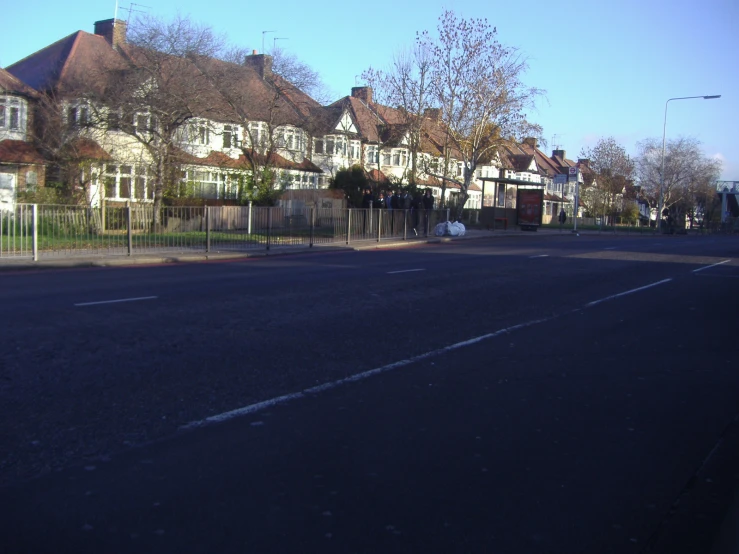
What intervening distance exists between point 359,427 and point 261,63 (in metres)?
40.5

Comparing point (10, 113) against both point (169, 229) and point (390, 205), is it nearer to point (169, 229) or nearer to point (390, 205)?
point (169, 229)

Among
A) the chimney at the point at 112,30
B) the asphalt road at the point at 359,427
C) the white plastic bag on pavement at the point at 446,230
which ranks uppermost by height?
the chimney at the point at 112,30

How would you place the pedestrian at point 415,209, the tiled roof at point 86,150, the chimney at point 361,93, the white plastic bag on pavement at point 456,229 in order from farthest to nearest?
the chimney at point 361,93, the white plastic bag on pavement at point 456,229, the pedestrian at point 415,209, the tiled roof at point 86,150

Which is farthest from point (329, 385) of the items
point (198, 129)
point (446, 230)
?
point (446, 230)

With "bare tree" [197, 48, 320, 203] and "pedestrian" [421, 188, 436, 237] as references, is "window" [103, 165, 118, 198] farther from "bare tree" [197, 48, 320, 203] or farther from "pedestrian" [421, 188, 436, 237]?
"pedestrian" [421, 188, 436, 237]

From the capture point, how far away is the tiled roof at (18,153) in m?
32.2

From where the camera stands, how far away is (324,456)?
5.05m

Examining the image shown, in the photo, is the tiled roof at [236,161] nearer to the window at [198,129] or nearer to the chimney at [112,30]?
the window at [198,129]

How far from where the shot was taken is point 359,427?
18.7ft

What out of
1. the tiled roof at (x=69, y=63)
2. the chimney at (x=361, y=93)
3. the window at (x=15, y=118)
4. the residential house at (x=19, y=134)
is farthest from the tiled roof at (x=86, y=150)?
the chimney at (x=361, y=93)

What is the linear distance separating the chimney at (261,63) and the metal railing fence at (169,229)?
1489 cm

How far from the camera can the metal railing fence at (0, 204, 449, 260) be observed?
62.2ft

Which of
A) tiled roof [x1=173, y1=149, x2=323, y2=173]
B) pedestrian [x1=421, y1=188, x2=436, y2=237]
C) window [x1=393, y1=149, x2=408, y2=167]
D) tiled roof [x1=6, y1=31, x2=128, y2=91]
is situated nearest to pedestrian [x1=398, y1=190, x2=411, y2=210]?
pedestrian [x1=421, y1=188, x2=436, y2=237]

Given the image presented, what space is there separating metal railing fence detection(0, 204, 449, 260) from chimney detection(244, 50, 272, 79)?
48.9ft
